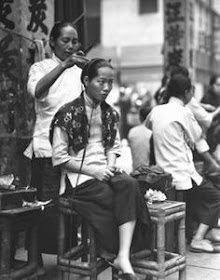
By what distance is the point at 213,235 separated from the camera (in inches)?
209

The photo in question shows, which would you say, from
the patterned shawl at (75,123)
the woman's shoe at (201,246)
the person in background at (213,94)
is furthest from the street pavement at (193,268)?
the person in background at (213,94)

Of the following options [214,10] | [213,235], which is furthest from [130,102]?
[213,235]

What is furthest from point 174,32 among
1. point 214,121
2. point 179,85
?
point 179,85

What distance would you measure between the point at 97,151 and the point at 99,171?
266mm

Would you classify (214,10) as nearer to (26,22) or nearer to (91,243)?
(26,22)

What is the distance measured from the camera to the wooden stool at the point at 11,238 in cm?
333

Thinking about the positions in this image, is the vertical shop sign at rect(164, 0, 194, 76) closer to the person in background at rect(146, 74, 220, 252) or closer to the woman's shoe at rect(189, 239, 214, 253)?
the person in background at rect(146, 74, 220, 252)

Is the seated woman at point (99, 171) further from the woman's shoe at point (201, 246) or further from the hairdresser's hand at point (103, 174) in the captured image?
the woman's shoe at point (201, 246)

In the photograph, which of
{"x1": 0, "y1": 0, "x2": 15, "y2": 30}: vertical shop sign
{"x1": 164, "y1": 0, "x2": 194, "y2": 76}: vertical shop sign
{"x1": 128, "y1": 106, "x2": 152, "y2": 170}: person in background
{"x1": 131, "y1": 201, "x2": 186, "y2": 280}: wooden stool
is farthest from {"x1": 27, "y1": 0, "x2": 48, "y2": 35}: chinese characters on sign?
{"x1": 164, "y1": 0, "x2": 194, "y2": 76}: vertical shop sign

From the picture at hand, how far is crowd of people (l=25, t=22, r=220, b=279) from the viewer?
3.40m

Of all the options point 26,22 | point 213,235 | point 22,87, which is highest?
point 26,22

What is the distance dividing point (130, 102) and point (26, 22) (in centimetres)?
1399

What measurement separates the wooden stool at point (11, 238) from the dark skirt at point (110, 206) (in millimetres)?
372

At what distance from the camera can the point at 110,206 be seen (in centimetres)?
340
